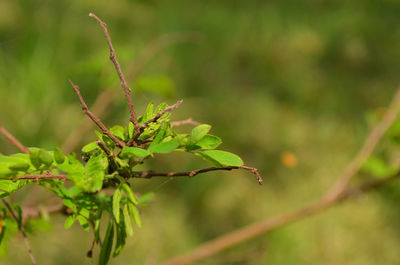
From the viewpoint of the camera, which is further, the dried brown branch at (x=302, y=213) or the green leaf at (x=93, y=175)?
the dried brown branch at (x=302, y=213)

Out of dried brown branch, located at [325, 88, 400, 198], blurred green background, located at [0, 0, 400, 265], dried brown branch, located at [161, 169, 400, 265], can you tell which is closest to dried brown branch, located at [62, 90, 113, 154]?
blurred green background, located at [0, 0, 400, 265]

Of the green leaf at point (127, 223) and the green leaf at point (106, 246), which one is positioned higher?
the green leaf at point (127, 223)

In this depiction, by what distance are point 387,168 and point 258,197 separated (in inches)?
31.1

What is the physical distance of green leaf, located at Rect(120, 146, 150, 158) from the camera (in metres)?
0.40

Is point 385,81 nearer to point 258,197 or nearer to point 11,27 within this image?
point 258,197

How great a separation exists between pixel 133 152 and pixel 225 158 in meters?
0.09

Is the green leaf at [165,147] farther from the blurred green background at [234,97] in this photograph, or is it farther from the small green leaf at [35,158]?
the blurred green background at [234,97]

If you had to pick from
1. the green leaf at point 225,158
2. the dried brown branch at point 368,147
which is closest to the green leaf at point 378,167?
the dried brown branch at point 368,147

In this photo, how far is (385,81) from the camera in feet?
8.32

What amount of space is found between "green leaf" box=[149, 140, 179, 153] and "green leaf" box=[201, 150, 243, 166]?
1.5 inches

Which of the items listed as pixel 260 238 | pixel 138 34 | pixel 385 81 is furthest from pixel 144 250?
pixel 385 81

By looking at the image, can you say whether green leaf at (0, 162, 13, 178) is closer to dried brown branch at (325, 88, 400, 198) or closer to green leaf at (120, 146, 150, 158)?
green leaf at (120, 146, 150, 158)

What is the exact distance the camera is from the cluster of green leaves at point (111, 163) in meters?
0.41

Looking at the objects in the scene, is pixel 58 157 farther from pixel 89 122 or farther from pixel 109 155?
pixel 89 122
